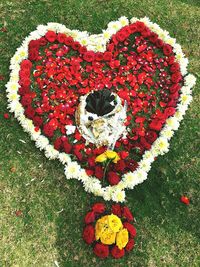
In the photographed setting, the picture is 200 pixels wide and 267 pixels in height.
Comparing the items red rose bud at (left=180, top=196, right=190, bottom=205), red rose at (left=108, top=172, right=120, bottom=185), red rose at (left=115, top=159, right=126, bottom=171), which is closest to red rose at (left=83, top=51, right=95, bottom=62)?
red rose at (left=115, top=159, right=126, bottom=171)

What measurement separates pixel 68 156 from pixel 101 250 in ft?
6.85

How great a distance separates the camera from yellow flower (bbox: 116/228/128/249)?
7.71 m

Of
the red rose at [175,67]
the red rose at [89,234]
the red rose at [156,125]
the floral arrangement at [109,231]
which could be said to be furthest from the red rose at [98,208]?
the red rose at [175,67]

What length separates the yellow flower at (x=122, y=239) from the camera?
7.71 metres

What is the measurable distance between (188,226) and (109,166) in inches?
78.1

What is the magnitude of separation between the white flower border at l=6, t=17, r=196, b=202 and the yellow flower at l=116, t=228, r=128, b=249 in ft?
2.88

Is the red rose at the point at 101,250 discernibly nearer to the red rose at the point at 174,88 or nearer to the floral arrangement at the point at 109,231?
the floral arrangement at the point at 109,231

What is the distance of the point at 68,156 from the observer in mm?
8859

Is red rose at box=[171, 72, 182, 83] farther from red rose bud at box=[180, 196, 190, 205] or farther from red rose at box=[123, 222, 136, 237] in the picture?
red rose at box=[123, 222, 136, 237]

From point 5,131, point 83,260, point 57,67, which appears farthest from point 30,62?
point 83,260

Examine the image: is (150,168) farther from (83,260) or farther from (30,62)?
(30,62)

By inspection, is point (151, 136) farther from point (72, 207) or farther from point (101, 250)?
point (101, 250)

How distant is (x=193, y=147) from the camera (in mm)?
9406

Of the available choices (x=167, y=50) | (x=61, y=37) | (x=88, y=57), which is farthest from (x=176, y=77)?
(x=61, y=37)
